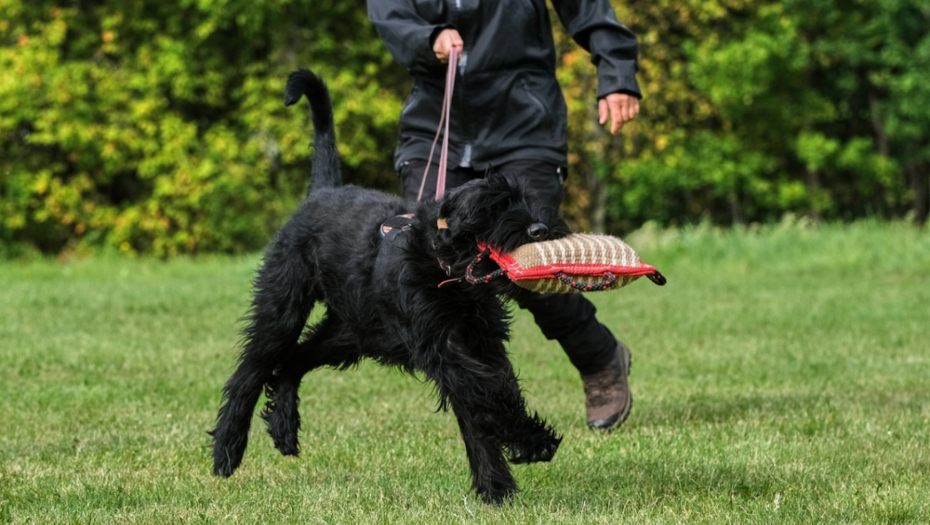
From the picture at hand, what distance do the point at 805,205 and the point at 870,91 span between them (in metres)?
2.80

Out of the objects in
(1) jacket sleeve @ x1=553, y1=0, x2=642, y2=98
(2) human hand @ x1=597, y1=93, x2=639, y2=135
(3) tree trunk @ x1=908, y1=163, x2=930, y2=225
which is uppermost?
(1) jacket sleeve @ x1=553, y1=0, x2=642, y2=98

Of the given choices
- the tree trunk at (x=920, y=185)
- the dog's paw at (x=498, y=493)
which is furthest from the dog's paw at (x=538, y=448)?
the tree trunk at (x=920, y=185)

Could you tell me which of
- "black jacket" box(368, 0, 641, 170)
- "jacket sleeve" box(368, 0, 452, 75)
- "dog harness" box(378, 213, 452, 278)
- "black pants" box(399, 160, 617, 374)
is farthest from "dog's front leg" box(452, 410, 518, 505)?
"jacket sleeve" box(368, 0, 452, 75)

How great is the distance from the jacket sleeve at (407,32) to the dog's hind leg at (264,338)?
0.93 m

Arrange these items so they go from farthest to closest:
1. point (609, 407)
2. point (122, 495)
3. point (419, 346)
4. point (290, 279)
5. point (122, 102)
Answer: point (122, 102), point (609, 407), point (290, 279), point (122, 495), point (419, 346)

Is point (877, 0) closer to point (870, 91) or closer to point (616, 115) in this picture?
point (870, 91)

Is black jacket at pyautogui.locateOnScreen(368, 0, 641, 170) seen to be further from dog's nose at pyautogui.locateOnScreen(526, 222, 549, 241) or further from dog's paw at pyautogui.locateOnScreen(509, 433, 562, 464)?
dog's paw at pyautogui.locateOnScreen(509, 433, 562, 464)

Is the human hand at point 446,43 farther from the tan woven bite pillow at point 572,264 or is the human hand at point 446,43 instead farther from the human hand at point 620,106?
the tan woven bite pillow at point 572,264

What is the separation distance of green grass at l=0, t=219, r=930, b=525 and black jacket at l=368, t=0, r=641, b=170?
1130 mm

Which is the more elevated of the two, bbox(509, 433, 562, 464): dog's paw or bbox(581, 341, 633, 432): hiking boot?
bbox(509, 433, 562, 464): dog's paw

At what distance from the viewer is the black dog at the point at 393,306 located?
3.84 meters

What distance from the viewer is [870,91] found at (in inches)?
982

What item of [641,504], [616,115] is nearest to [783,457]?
[641,504]

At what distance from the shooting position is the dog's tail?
5234 mm
